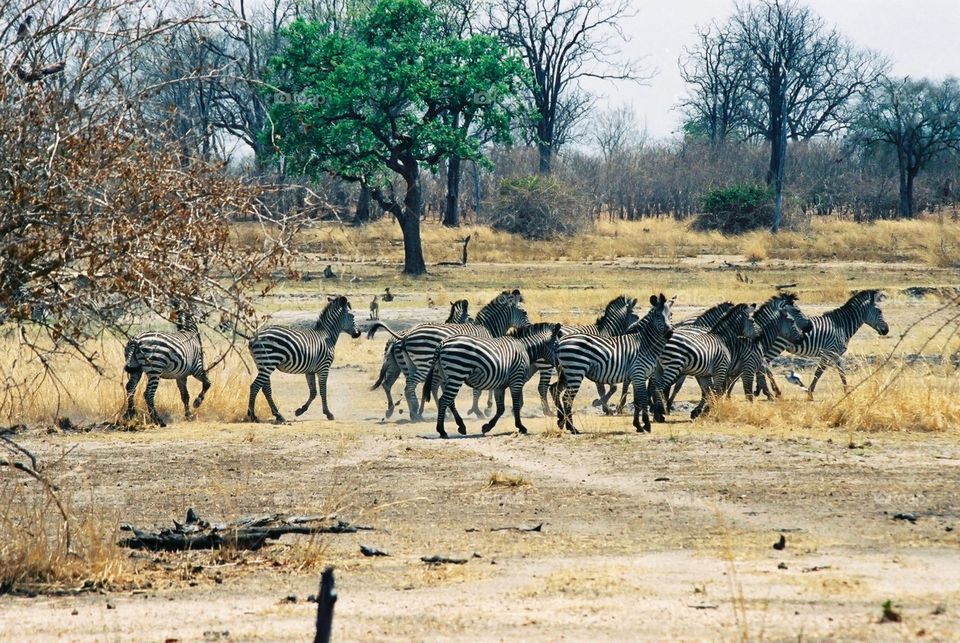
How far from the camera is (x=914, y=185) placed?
206 feet

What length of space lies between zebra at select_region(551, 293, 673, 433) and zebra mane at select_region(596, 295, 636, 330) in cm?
302

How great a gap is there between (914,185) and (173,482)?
5669cm

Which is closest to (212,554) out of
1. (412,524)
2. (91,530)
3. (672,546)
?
(91,530)

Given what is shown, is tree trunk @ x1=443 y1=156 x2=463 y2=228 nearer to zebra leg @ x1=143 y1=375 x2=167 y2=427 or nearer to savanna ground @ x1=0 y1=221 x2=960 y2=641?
savanna ground @ x1=0 y1=221 x2=960 y2=641

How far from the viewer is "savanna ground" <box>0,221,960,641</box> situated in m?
7.23

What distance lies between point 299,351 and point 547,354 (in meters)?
3.56

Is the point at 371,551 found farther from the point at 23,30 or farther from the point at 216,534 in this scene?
the point at 23,30

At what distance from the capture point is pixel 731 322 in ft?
54.0

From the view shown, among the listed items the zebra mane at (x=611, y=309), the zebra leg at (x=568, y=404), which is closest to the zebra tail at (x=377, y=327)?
the zebra leg at (x=568, y=404)

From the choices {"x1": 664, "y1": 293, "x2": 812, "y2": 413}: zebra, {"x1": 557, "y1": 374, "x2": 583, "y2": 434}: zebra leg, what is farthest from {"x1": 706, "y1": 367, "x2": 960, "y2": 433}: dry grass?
{"x1": 664, "y1": 293, "x2": 812, "y2": 413}: zebra

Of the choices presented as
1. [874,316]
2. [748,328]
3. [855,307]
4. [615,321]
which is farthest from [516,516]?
[874,316]

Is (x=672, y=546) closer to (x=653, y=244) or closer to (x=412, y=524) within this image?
(x=412, y=524)

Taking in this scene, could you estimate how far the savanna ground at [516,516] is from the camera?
723cm

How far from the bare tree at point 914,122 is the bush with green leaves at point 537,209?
707 inches
